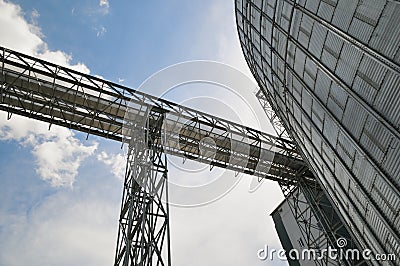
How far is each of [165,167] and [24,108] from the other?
7176 mm

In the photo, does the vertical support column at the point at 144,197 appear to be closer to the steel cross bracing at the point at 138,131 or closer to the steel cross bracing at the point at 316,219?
the steel cross bracing at the point at 138,131

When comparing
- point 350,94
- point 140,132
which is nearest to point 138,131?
point 140,132

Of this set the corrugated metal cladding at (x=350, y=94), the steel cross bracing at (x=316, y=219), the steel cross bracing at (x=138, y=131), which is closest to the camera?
the corrugated metal cladding at (x=350, y=94)

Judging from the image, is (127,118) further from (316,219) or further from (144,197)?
(316,219)

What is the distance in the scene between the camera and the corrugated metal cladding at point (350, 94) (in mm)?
5898

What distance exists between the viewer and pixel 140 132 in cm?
1559

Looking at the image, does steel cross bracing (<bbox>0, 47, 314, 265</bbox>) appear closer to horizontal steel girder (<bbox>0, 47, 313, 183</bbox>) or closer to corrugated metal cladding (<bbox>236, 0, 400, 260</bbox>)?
horizontal steel girder (<bbox>0, 47, 313, 183</bbox>)

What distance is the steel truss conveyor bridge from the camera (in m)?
13.3

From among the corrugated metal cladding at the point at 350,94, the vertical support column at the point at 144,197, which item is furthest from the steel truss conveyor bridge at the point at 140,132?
the corrugated metal cladding at the point at 350,94

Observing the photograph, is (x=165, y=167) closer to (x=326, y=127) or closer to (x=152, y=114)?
(x=152, y=114)

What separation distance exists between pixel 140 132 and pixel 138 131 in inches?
9.4

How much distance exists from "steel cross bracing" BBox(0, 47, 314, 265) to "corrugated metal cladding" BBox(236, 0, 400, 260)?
273 inches

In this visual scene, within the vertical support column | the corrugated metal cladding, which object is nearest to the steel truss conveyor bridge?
the vertical support column

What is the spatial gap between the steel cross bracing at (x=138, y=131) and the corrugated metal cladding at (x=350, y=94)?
6.92 metres
